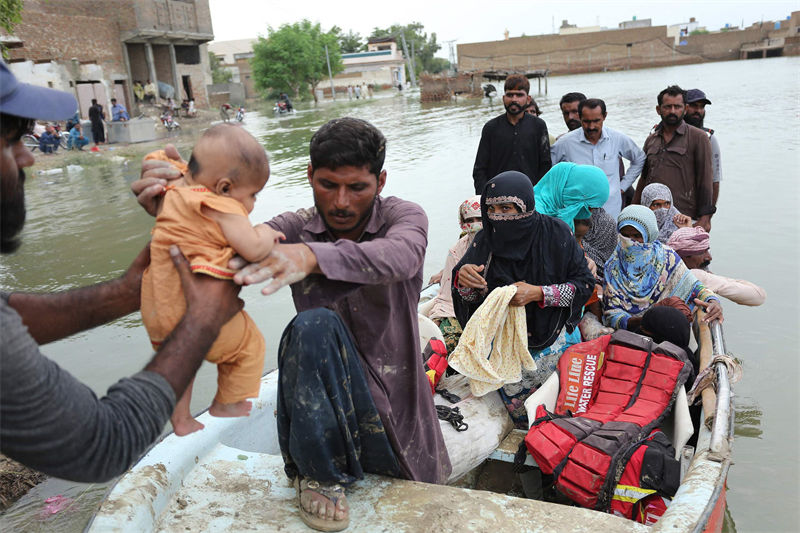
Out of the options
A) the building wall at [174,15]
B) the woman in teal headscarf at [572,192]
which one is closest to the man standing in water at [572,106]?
the woman in teal headscarf at [572,192]

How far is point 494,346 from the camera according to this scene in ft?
10.6

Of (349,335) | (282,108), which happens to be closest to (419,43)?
(282,108)

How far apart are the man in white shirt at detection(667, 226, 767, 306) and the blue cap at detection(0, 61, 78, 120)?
161 inches

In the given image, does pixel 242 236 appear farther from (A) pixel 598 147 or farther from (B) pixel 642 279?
(A) pixel 598 147

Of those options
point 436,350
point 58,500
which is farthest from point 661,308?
point 58,500

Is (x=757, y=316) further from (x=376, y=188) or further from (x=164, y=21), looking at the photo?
(x=164, y=21)

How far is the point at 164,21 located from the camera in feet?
105

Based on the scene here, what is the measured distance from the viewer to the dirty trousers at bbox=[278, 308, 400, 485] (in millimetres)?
1918

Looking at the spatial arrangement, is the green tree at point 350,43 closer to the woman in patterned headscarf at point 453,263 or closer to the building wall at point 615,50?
the building wall at point 615,50

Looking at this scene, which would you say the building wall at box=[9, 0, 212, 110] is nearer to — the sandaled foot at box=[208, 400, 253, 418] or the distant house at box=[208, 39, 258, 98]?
the sandaled foot at box=[208, 400, 253, 418]

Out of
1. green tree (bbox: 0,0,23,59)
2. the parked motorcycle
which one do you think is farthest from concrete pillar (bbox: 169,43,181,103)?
green tree (bbox: 0,0,23,59)

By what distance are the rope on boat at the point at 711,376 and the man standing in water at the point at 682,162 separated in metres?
2.88

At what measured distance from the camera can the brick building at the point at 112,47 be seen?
25031mm

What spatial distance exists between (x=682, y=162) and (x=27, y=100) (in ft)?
18.6
